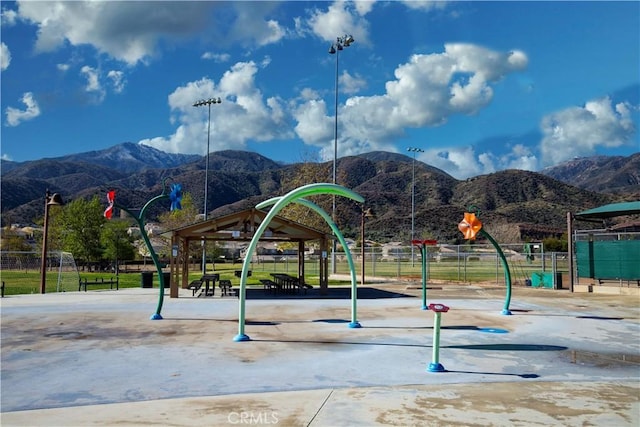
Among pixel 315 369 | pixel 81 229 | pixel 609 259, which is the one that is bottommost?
pixel 315 369

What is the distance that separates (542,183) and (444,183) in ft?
93.1

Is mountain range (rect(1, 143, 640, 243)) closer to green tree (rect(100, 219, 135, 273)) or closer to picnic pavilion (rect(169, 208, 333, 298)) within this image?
green tree (rect(100, 219, 135, 273))

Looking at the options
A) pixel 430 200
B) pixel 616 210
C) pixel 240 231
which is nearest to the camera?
pixel 240 231

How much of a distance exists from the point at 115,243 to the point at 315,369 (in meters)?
47.7

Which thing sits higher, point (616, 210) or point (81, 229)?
point (616, 210)

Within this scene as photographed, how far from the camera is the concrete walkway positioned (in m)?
5.61

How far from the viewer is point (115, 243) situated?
50.8 meters

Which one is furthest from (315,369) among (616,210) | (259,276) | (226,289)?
(259,276)

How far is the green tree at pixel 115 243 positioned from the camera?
166 ft

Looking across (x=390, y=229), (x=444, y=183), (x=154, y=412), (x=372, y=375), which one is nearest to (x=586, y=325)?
(x=372, y=375)

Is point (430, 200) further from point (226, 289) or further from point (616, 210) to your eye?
point (226, 289)

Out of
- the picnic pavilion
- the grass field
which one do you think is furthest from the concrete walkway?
the grass field

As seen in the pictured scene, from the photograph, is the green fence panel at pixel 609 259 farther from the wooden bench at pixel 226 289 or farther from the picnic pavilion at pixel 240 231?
the wooden bench at pixel 226 289

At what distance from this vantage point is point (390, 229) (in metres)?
115
